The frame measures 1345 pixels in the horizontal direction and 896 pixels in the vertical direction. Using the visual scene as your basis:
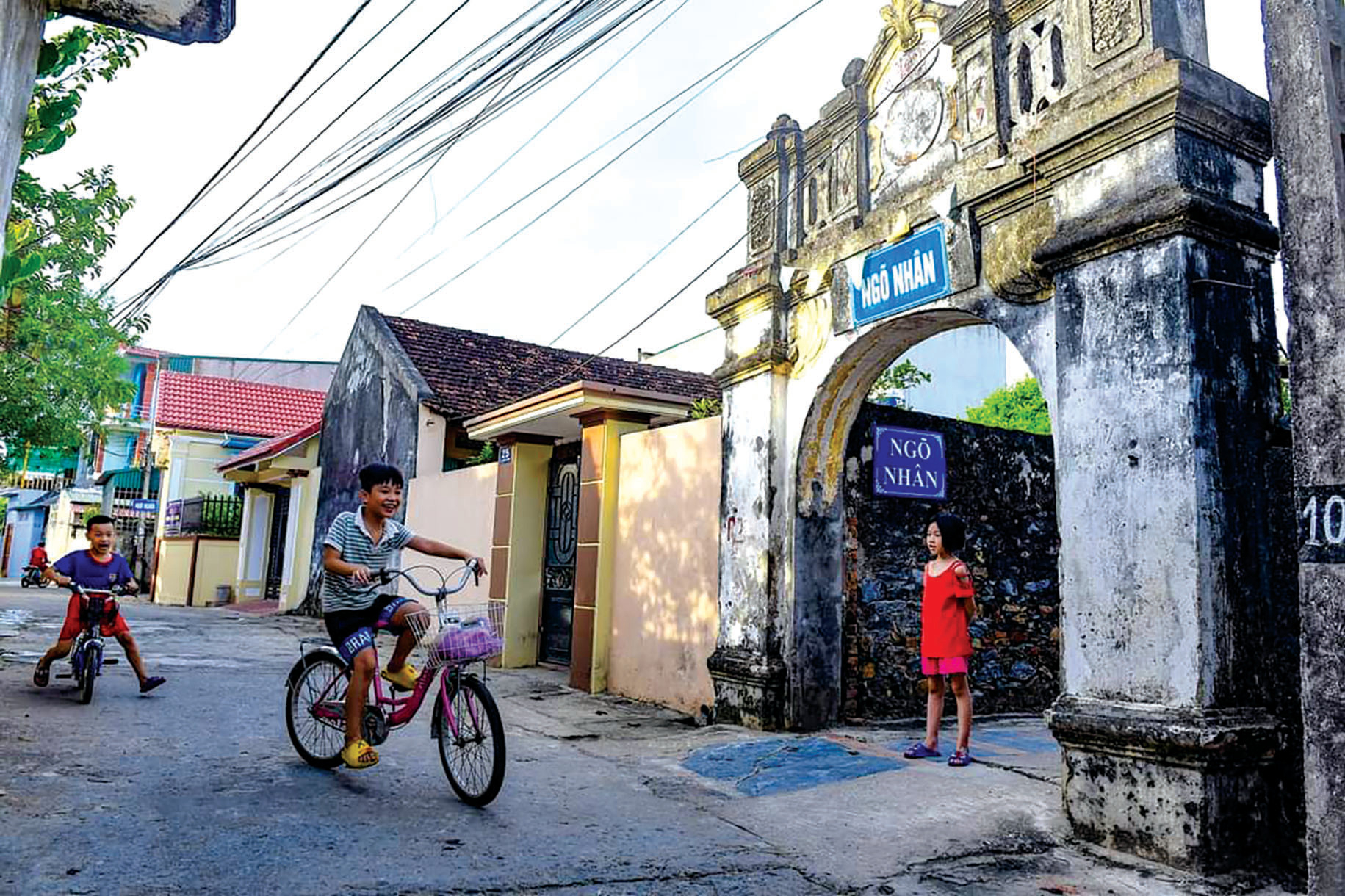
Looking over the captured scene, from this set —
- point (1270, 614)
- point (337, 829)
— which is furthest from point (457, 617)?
point (1270, 614)

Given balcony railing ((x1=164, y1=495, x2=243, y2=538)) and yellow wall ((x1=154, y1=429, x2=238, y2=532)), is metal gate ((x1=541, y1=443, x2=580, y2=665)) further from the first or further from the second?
yellow wall ((x1=154, y1=429, x2=238, y2=532))

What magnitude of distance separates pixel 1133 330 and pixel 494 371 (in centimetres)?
1252

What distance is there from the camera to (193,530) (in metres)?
22.6

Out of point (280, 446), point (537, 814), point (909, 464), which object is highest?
point (280, 446)

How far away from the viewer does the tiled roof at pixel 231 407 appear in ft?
83.6

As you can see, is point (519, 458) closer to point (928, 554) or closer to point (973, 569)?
point (928, 554)

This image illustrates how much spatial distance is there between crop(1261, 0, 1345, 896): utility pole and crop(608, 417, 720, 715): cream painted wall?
4.82m

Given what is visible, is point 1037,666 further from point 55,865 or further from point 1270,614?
point 55,865

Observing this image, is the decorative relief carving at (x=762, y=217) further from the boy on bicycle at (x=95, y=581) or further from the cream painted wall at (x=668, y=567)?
the boy on bicycle at (x=95, y=581)

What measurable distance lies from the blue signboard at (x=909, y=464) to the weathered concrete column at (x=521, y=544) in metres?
4.48

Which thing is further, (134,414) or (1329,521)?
(134,414)

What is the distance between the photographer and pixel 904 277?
5.85m

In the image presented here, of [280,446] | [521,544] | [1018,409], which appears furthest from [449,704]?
[1018,409]

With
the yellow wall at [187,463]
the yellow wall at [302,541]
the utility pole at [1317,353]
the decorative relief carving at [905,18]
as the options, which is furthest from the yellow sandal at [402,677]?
the yellow wall at [187,463]
